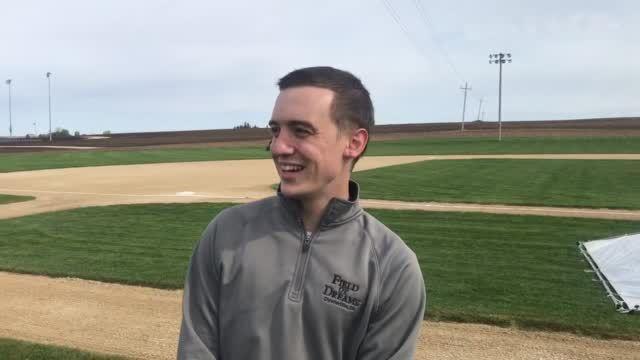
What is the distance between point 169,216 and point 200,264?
1224cm

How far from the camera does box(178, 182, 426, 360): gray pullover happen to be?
183cm

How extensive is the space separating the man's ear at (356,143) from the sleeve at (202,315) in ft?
1.98

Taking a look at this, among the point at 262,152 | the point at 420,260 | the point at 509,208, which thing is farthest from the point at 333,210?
the point at 262,152

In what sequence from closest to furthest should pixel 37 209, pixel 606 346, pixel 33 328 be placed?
pixel 606 346, pixel 33 328, pixel 37 209

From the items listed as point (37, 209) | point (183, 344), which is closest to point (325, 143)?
point (183, 344)

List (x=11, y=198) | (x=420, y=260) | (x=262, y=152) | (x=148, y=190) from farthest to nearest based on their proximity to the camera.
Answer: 1. (x=262, y=152)
2. (x=148, y=190)
3. (x=11, y=198)
4. (x=420, y=260)

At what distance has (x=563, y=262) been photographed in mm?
8742

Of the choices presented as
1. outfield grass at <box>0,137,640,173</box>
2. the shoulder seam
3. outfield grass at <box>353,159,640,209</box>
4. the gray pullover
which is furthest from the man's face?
outfield grass at <box>0,137,640,173</box>

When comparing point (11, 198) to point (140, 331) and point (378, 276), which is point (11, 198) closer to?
point (140, 331)

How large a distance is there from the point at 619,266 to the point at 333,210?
748 centimetres

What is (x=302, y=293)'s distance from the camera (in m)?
1.84

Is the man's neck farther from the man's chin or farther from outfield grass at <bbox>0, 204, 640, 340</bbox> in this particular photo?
outfield grass at <bbox>0, 204, 640, 340</bbox>

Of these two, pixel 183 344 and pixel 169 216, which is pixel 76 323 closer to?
pixel 183 344

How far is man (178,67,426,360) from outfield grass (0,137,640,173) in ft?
113
